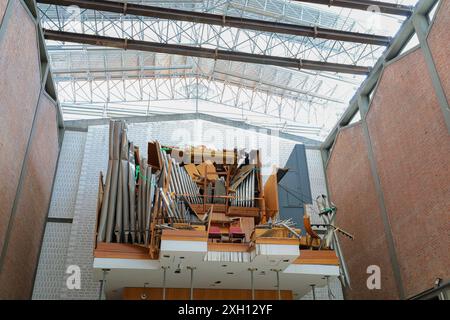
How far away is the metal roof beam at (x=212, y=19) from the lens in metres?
12.9

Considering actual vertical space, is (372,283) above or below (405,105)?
below

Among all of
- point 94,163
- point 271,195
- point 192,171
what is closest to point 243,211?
point 271,195

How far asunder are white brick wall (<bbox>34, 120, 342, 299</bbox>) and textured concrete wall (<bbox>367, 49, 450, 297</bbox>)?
16.4 ft

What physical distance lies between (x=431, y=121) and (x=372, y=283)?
18.6 feet

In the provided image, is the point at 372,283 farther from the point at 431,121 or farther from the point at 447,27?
the point at 447,27

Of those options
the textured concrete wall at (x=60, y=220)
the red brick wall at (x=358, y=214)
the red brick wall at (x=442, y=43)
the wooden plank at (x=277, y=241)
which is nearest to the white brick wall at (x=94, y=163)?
the textured concrete wall at (x=60, y=220)

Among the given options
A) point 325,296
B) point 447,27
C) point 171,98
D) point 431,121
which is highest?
point 171,98

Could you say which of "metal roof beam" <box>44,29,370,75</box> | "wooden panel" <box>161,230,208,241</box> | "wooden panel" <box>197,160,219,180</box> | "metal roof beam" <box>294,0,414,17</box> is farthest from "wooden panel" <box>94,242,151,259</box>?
"metal roof beam" <box>294,0,414,17</box>

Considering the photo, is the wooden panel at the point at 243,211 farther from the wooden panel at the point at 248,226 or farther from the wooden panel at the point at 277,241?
the wooden panel at the point at 277,241

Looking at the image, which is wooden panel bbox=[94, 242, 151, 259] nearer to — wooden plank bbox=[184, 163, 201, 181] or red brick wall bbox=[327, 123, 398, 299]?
wooden plank bbox=[184, 163, 201, 181]

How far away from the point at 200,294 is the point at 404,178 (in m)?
6.75
